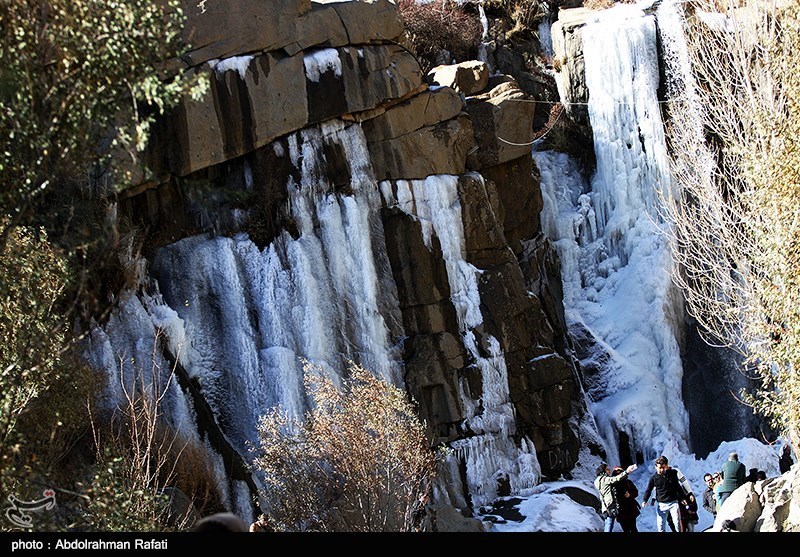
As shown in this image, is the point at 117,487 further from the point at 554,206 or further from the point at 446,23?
the point at 446,23

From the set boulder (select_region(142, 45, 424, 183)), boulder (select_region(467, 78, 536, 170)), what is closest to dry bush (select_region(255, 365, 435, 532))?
boulder (select_region(142, 45, 424, 183))

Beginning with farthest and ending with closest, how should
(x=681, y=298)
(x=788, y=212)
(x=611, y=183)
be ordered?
A: (x=611, y=183)
(x=681, y=298)
(x=788, y=212)

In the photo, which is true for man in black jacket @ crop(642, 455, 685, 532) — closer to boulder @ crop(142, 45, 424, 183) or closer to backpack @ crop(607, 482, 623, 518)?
backpack @ crop(607, 482, 623, 518)

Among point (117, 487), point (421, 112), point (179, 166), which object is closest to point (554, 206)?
point (421, 112)

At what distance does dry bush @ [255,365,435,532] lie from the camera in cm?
1303

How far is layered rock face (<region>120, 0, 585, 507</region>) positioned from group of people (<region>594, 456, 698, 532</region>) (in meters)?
5.32

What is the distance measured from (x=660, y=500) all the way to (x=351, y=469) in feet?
12.5

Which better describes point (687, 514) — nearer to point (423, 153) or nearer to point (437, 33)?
point (423, 153)

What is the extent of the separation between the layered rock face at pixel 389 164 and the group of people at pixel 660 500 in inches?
209

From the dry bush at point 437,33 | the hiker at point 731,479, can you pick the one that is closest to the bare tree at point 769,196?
the hiker at point 731,479

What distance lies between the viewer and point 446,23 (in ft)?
92.2

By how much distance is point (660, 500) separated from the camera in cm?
1309

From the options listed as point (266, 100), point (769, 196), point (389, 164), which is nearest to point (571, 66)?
point (389, 164)
